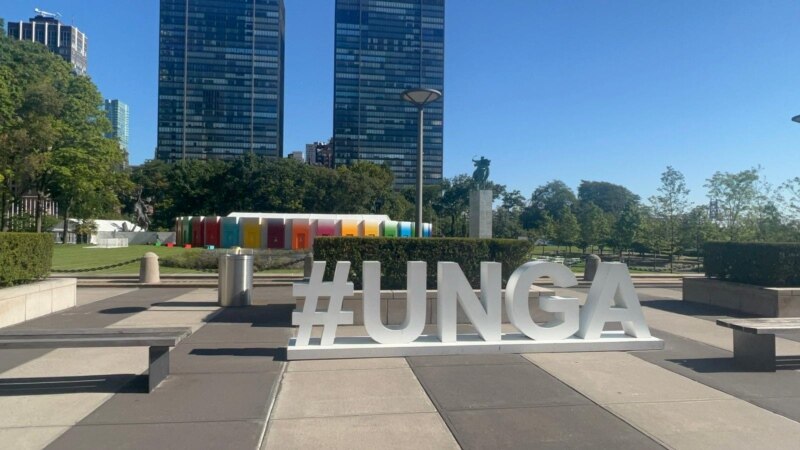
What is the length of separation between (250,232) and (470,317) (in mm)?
39159

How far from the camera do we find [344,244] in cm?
1128

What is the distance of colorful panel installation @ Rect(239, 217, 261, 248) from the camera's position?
44.8 m

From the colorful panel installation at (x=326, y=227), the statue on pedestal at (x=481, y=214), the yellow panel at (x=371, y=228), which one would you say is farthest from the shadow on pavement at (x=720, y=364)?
the yellow panel at (x=371, y=228)

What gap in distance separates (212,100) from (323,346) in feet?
463

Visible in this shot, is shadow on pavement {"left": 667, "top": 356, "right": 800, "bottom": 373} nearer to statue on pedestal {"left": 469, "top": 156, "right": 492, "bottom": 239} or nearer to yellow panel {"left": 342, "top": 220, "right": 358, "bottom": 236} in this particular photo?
statue on pedestal {"left": 469, "top": 156, "right": 492, "bottom": 239}

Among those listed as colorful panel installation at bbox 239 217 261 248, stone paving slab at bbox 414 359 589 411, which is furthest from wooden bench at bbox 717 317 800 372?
colorful panel installation at bbox 239 217 261 248

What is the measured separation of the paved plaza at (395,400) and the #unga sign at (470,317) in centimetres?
25

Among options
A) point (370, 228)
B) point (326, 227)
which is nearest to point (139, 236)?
point (326, 227)

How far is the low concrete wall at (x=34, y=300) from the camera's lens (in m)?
10.0

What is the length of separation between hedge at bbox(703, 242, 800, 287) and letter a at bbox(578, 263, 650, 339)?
5.96m

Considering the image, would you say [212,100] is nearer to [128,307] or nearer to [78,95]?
[78,95]

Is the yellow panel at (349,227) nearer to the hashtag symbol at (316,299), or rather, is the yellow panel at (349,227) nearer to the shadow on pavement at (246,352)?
the shadow on pavement at (246,352)

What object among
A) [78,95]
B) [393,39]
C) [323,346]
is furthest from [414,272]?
[393,39]

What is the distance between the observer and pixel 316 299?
7.85 m
